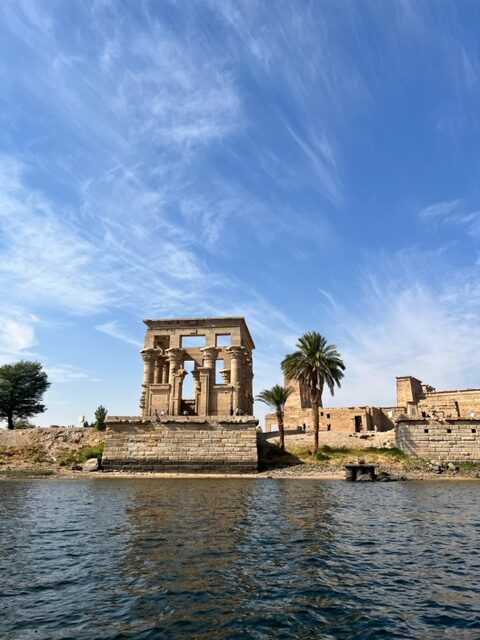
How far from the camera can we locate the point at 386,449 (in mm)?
36344

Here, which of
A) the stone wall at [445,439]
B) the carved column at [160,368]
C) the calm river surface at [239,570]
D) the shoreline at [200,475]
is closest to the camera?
the calm river surface at [239,570]

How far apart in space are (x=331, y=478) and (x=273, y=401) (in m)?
10.2

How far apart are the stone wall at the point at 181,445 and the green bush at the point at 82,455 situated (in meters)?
2.64

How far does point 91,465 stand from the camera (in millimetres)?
33250

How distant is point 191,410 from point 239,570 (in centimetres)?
3444

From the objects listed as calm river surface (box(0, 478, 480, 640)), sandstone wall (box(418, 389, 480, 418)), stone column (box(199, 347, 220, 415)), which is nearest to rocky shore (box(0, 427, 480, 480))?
stone column (box(199, 347, 220, 415))

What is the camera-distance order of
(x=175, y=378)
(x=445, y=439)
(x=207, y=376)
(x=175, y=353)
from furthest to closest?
(x=175, y=353) < (x=175, y=378) < (x=207, y=376) < (x=445, y=439)

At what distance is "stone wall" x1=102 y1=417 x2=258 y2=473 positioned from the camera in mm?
32656

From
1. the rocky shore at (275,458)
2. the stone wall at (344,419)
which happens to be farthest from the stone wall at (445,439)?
the stone wall at (344,419)

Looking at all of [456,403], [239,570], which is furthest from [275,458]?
[239,570]

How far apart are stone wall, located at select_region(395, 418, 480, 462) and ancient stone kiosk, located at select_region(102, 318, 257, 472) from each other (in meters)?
11.8

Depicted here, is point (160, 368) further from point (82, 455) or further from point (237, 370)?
point (82, 455)

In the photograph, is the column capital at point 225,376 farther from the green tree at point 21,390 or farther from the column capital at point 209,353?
the green tree at point 21,390

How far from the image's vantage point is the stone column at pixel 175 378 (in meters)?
38.6
